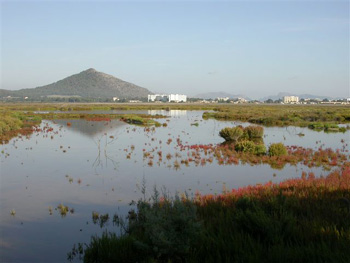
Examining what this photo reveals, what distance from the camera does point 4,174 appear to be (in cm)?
1736

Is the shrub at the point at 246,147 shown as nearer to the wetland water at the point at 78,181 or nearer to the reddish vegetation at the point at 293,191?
the wetland water at the point at 78,181

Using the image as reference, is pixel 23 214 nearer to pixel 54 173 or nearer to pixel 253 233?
pixel 54 173

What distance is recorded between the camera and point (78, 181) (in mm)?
16016

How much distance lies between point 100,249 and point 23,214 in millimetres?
5123

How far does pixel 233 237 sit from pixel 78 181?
33.9 ft

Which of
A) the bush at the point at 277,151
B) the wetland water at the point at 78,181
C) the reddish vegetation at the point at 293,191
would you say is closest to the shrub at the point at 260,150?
the bush at the point at 277,151

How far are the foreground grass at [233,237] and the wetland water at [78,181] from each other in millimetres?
1487

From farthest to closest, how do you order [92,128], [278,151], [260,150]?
[92,128] < [260,150] < [278,151]

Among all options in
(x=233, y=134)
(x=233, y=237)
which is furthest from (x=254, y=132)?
(x=233, y=237)

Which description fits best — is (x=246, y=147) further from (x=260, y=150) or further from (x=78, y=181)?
(x=78, y=181)

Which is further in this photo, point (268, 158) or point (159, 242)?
point (268, 158)

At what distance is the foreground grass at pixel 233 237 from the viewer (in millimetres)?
Answer: 6551

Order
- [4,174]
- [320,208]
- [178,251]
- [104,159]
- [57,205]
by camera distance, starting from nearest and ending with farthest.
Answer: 1. [178,251]
2. [320,208]
3. [57,205]
4. [4,174]
5. [104,159]

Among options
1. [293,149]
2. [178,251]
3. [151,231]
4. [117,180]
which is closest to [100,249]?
[151,231]
